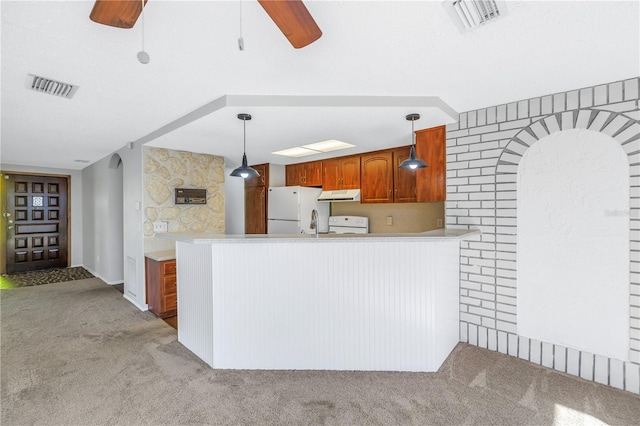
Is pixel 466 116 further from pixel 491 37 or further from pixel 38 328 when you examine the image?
pixel 38 328

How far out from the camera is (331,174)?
4828 millimetres

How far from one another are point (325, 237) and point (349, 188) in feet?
7.32

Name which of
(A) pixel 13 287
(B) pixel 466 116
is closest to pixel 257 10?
→ (B) pixel 466 116

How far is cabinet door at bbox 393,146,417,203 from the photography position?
391 cm

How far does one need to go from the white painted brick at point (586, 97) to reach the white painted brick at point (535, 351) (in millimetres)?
1967

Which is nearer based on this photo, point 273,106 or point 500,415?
point 500,415

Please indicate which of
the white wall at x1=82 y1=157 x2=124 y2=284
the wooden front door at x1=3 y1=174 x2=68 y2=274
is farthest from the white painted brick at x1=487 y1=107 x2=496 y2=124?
the wooden front door at x1=3 y1=174 x2=68 y2=274

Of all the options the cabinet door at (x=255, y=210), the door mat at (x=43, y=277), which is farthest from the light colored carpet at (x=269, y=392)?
the door mat at (x=43, y=277)

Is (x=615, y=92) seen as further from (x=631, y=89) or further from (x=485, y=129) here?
Answer: (x=485, y=129)

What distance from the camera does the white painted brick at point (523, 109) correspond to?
8.63 ft

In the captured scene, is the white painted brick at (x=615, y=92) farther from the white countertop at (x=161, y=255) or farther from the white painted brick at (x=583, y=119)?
the white countertop at (x=161, y=255)

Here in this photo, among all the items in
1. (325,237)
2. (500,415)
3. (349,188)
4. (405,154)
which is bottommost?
(500,415)

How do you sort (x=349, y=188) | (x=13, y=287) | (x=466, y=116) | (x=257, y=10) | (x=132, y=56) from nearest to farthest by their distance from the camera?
(x=257, y=10) < (x=132, y=56) < (x=466, y=116) < (x=349, y=188) < (x=13, y=287)

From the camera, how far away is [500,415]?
1983 millimetres
